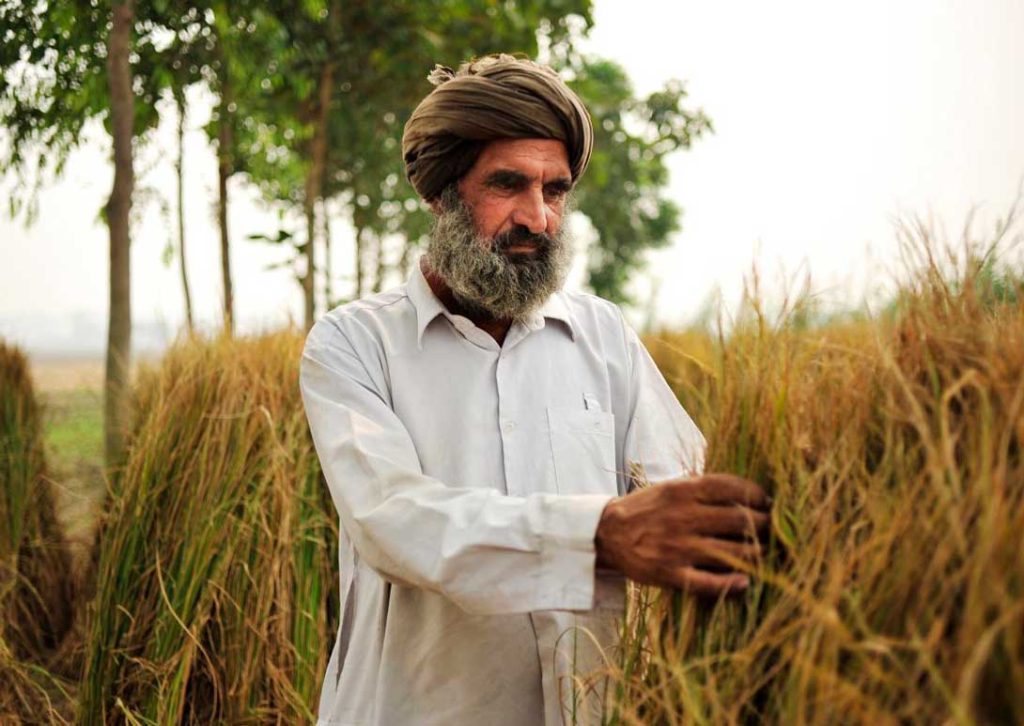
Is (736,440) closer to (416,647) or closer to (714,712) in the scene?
(714,712)

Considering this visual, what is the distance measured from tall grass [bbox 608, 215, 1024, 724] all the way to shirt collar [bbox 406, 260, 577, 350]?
0.77 meters

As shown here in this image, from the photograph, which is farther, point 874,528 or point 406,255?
point 406,255

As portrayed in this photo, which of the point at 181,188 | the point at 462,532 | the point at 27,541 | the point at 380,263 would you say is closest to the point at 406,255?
the point at 380,263

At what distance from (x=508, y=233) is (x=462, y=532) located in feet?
3.13

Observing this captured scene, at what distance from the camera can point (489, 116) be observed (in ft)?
6.81

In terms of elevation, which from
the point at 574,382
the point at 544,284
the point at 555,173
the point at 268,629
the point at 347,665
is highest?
the point at 555,173

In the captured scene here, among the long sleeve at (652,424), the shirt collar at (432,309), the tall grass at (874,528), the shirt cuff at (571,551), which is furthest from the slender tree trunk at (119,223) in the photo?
the tall grass at (874,528)

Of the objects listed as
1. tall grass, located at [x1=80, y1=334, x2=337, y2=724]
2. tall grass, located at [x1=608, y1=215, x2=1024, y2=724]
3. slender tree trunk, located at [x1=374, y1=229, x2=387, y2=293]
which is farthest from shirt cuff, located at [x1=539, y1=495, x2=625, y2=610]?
slender tree trunk, located at [x1=374, y1=229, x2=387, y2=293]

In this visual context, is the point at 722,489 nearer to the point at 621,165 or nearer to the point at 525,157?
the point at 525,157

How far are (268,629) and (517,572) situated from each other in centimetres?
215

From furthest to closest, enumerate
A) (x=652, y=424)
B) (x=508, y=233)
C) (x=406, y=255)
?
(x=406, y=255)
(x=508, y=233)
(x=652, y=424)

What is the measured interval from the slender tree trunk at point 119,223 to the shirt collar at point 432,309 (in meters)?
2.84

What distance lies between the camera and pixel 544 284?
2.13 metres

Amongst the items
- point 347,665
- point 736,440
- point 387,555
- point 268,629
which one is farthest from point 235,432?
point 736,440
